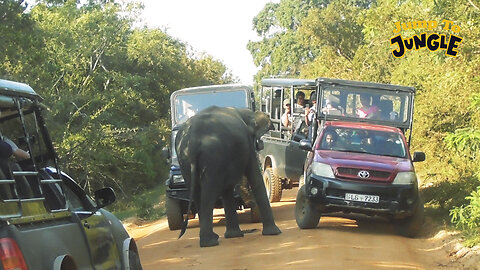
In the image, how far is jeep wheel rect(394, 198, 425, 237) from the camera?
13.2 m

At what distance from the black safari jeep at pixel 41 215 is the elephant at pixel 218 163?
17.5 feet

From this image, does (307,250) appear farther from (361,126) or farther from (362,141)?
(361,126)

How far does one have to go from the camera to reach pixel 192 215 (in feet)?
49.5

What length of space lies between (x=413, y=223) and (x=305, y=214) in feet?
5.66

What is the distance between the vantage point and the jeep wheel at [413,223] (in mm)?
13211

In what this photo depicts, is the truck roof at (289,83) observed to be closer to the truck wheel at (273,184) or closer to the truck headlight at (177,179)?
the truck wheel at (273,184)

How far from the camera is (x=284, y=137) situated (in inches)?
742

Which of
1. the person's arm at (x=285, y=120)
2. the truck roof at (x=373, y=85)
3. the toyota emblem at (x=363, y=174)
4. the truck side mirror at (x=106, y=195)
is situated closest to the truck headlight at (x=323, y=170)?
the toyota emblem at (x=363, y=174)

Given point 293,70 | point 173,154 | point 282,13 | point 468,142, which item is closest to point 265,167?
point 173,154

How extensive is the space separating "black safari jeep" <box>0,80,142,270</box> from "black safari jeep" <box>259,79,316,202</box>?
9892 millimetres

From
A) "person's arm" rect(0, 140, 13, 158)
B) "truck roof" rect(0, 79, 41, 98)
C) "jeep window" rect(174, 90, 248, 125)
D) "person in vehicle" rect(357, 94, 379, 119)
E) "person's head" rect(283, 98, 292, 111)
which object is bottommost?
"person's head" rect(283, 98, 292, 111)

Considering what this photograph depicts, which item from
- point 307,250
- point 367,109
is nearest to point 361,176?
point 307,250

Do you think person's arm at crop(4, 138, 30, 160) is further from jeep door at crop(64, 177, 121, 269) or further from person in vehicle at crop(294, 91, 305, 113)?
person in vehicle at crop(294, 91, 305, 113)

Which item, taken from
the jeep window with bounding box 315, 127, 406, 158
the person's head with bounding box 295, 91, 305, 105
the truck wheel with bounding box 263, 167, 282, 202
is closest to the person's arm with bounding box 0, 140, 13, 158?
the jeep window with bounding box 315, 127, 406, 158
